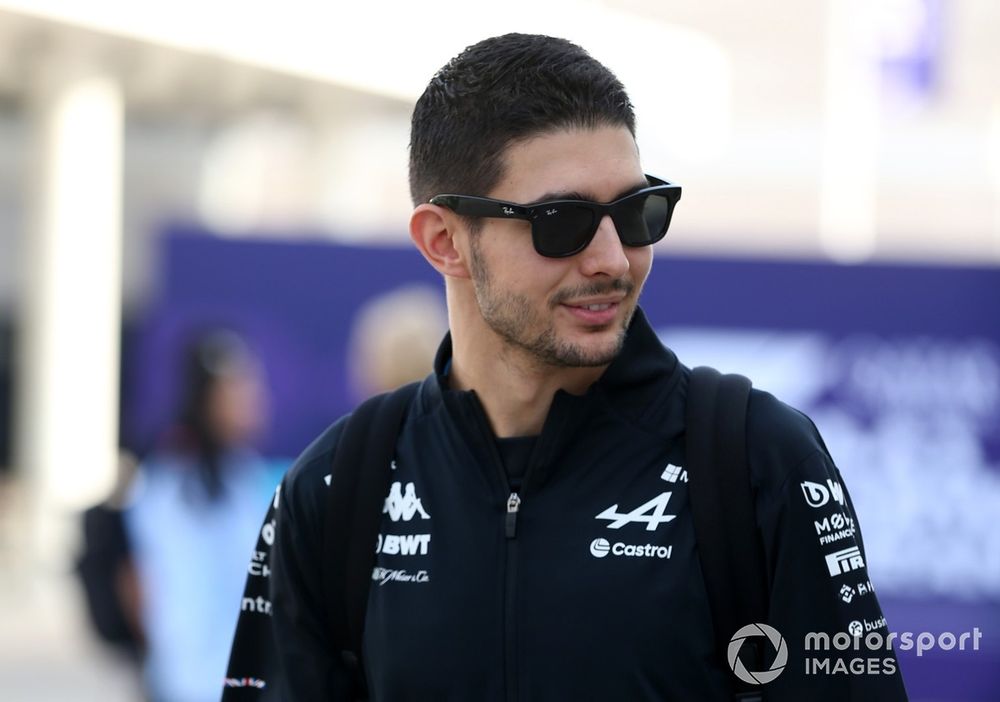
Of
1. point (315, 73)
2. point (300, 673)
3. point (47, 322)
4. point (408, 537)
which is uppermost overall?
point (315, 73)

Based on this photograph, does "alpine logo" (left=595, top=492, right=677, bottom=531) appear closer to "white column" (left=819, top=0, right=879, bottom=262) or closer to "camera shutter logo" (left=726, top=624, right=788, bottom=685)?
"camera shutter logo" (left=726, top=624, right=788, bottom=685)

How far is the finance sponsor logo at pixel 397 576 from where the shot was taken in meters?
2.38

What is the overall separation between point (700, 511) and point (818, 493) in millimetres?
187

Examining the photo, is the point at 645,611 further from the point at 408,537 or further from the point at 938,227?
the point at 938,227

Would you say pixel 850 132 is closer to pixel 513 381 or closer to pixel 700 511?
pixel 513 381

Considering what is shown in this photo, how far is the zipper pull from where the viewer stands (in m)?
2.33

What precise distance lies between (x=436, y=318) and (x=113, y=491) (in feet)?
5.12

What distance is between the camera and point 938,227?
2334 centimetres

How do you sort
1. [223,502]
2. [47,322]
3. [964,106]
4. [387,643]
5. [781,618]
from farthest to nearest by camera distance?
[964,106], [47,322], [223,502], [387,643], [781,618]

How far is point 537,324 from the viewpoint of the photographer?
240 centimetres

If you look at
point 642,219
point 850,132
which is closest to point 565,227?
point 642,219

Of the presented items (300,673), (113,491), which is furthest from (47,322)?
(300,673)

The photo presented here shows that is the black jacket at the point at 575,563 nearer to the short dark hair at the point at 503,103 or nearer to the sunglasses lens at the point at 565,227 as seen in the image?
the sunglasses lens at the point at 565,227

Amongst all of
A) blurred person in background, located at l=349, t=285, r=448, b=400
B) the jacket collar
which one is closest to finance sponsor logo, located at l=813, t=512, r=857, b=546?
the jacket collar
